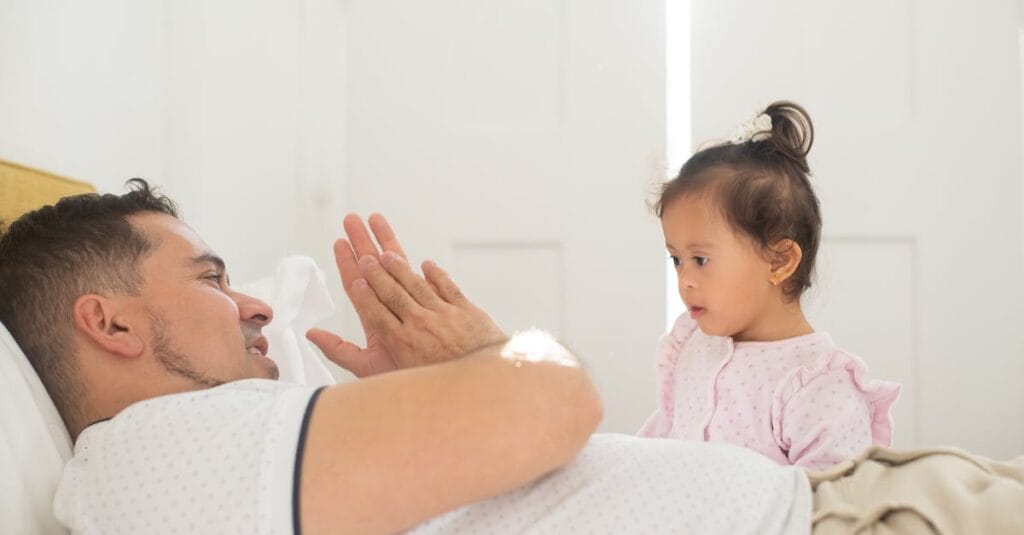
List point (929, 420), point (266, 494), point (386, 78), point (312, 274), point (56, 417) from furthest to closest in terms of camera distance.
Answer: point (386, 78), point (929, 420), point (312, 274), point (56, 417), point (266, 494)

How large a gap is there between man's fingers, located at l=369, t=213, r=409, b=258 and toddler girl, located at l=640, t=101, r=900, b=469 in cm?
48

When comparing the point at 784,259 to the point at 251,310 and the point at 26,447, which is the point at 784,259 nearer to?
the point at 251,310

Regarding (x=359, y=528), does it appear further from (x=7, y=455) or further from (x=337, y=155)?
(x=337, y=155)

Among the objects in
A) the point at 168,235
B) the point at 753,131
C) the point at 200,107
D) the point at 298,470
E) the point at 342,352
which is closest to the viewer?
the point at 298,470

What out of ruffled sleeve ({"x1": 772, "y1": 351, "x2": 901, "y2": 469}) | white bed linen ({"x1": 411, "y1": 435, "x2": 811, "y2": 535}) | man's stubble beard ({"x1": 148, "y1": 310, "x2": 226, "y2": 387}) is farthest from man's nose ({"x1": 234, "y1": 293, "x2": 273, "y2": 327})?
ruffled sleeve ({"x1": 772, "y1": 351, "x2": 901, "y2": 469})

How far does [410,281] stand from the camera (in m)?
1.30

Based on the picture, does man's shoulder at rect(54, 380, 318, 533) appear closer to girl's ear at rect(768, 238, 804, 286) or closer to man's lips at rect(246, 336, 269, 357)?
man's lips at rect(246, 336, 269, 357)

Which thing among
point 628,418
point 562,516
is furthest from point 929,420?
point 562,516

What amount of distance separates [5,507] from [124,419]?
12cm

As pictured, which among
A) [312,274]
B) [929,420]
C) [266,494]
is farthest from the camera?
[929,420]

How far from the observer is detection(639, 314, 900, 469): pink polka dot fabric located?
1.43 m

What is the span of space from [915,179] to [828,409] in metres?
1.25

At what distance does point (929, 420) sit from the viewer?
245cm

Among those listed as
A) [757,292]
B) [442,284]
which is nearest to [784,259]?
[757,292]
